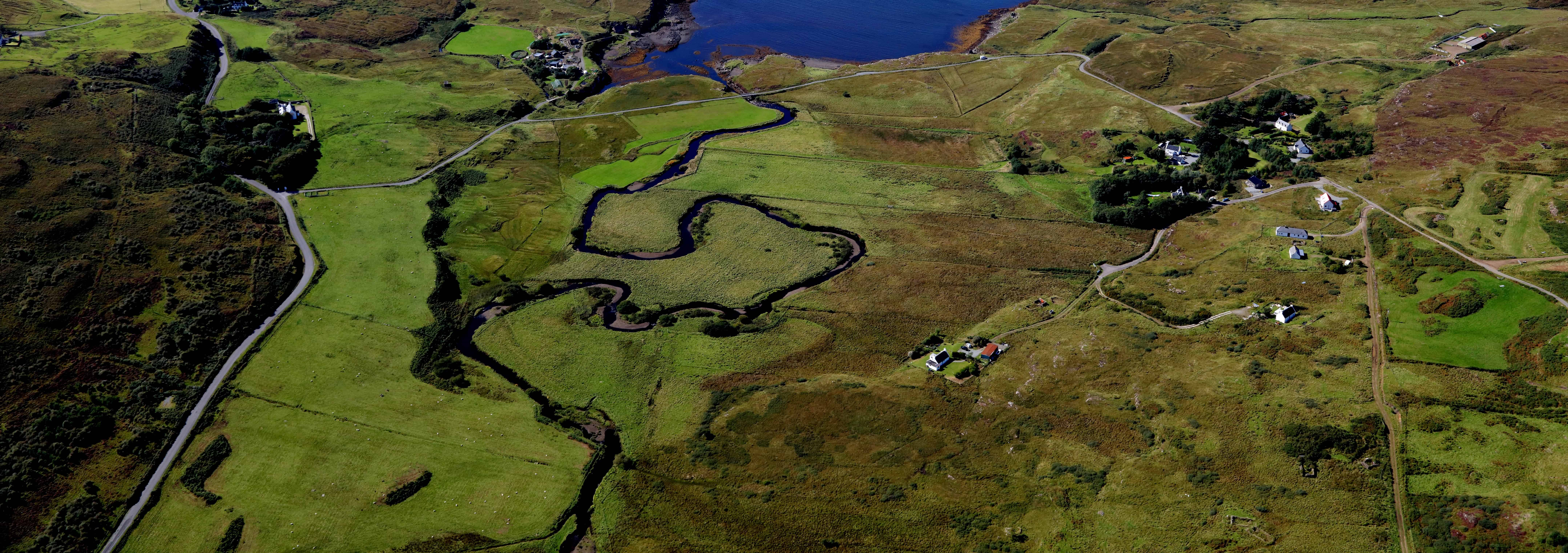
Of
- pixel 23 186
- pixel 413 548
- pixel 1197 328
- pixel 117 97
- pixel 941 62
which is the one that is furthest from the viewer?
pixel 941 62

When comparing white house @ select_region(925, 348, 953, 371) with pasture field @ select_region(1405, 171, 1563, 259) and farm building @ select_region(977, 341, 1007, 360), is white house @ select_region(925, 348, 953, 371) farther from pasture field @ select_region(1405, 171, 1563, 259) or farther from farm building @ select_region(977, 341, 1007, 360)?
pasture field @ select_region(1405, 171, 1563, 259)

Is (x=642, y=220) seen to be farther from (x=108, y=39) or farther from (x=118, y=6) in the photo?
(x=118, y=6)

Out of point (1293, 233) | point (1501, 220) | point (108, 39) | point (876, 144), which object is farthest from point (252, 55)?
point (1501, 220)

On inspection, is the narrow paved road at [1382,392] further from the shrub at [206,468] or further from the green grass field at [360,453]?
the shrub at [206,468]

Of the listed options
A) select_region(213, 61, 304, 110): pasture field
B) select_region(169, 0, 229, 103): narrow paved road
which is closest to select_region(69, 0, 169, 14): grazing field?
select_region(169, 0, 229, 103): narrow paved road

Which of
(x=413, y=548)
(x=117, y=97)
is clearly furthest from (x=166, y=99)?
(x=413, y=548)

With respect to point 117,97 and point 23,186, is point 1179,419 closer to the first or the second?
point 23,186
